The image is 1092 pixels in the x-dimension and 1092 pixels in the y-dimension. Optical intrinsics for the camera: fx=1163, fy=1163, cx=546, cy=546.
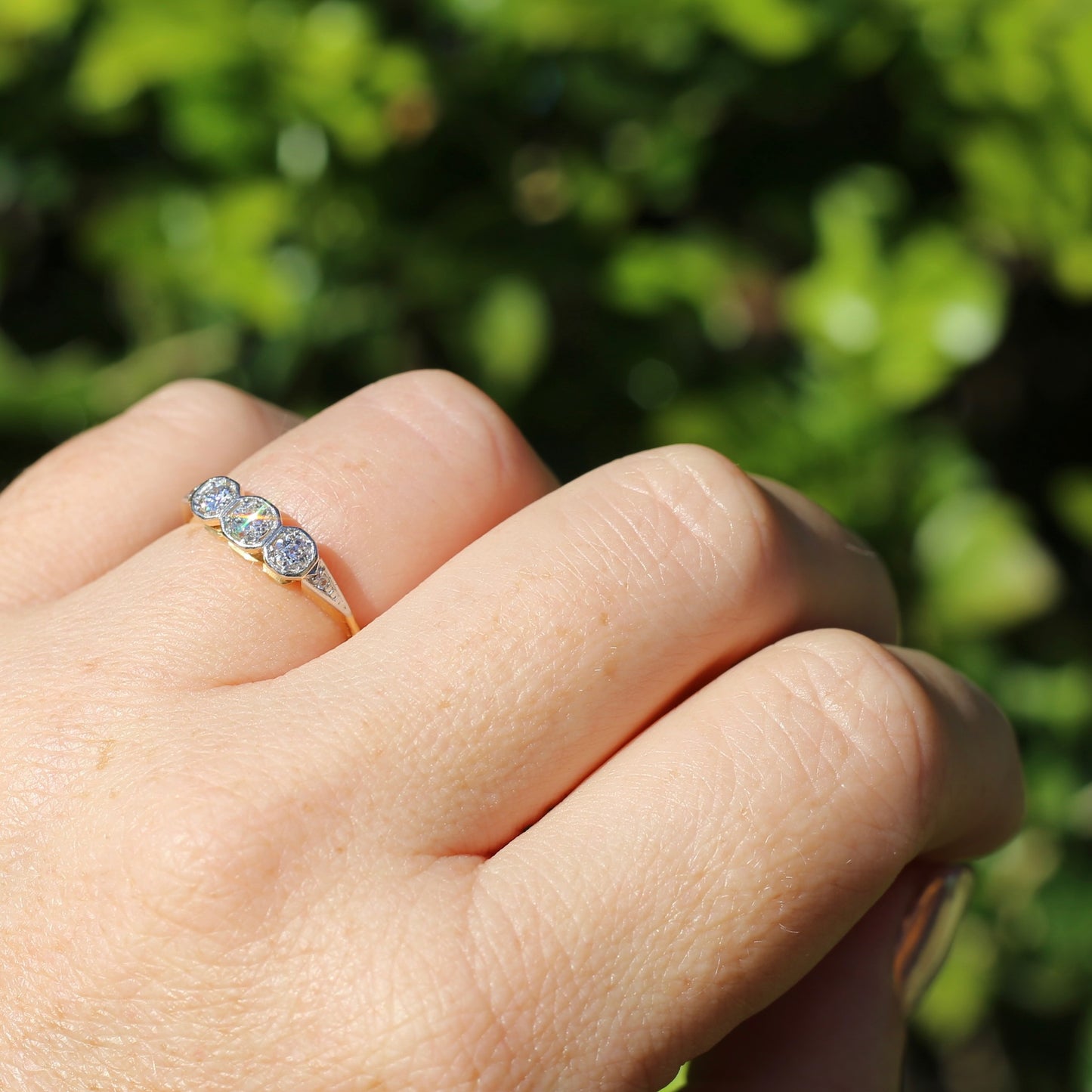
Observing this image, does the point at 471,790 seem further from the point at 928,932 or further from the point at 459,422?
the point at 928,932

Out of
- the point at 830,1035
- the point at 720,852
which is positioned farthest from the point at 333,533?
the point at 830,1035

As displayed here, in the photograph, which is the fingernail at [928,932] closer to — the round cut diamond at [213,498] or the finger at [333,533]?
the finger at [333,533]

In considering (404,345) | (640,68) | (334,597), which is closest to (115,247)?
(404,345)

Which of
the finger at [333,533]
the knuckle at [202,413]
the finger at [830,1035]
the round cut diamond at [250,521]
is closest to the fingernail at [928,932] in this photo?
the finger at [830,1035]

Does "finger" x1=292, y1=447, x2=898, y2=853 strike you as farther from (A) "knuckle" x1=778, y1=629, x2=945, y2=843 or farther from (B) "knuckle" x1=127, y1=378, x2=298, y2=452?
(B) "knuckle" x1=127, y1=378, x2=298, y2=452

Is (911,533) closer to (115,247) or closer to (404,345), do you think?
(404,345)

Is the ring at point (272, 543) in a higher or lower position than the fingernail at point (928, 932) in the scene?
higher
